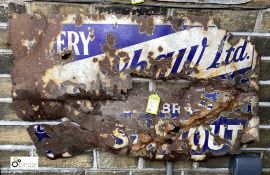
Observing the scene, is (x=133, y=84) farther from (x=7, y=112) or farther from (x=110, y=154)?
(x=7, y=112)

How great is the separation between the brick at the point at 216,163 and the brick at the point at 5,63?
0.88 metres

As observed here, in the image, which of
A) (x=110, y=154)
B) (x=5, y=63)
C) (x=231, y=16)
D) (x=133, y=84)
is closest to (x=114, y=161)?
(x=110, y=154)

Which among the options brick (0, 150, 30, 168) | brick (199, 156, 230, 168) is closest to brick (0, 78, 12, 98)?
brick (0, 150, 30, 168)

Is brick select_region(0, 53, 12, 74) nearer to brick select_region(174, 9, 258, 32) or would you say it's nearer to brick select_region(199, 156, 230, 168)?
brick select_region(174, 9, 258, 32)

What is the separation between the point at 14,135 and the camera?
1.42m

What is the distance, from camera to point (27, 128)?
1406 mm

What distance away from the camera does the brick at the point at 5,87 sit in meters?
1.35

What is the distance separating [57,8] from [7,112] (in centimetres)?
46

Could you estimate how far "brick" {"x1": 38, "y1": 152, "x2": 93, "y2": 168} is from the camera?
4.82 ft

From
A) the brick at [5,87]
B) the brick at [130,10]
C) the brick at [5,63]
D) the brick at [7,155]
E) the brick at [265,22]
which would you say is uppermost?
the brick at [130,10]

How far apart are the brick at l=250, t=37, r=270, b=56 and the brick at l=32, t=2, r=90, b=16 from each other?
2.13 ft

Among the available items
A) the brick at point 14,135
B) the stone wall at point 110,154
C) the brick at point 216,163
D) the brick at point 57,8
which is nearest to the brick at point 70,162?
the stone wall at point 110,154

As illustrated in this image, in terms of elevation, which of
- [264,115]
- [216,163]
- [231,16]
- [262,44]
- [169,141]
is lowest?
[216,163]

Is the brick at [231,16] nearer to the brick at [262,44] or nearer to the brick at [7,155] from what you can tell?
the brick at [262,44]
